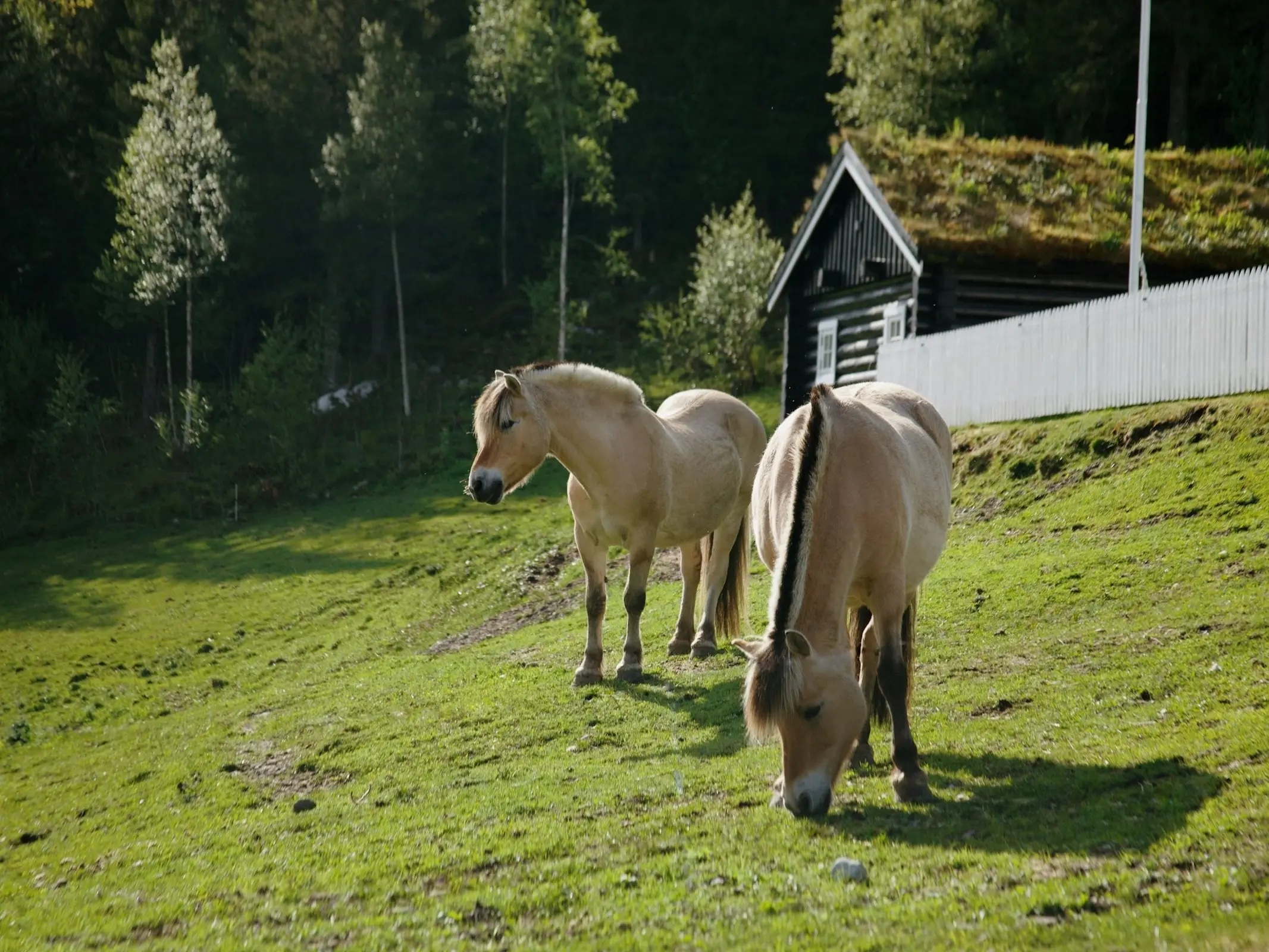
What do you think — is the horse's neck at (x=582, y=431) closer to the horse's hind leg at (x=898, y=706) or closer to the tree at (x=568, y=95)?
the horse's hind leg at (x=898, y=706)

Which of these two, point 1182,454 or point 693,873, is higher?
point 1182,454

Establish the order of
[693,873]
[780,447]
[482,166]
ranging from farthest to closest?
[482,166] → [780,447] → [693,873]

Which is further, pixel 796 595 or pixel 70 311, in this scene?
pixel 70 311

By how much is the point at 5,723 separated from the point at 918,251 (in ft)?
53.9

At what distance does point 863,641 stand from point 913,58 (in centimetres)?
3977

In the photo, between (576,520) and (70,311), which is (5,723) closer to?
(576,520)

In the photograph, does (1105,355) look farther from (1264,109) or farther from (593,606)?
(1264,109)

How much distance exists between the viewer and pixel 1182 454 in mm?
14516

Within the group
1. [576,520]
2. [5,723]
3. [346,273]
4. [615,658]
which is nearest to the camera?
[576,520]

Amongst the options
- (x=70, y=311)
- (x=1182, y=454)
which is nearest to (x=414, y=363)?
(x=70, y=311)

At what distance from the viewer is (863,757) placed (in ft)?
23.5

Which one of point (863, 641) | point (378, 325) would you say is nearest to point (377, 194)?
point (378, 325)

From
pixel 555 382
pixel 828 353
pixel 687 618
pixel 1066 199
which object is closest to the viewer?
pixel 555 382

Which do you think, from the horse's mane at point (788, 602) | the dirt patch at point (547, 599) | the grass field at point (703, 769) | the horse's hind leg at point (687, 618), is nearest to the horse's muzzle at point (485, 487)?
the grass field at point (703, 769)
